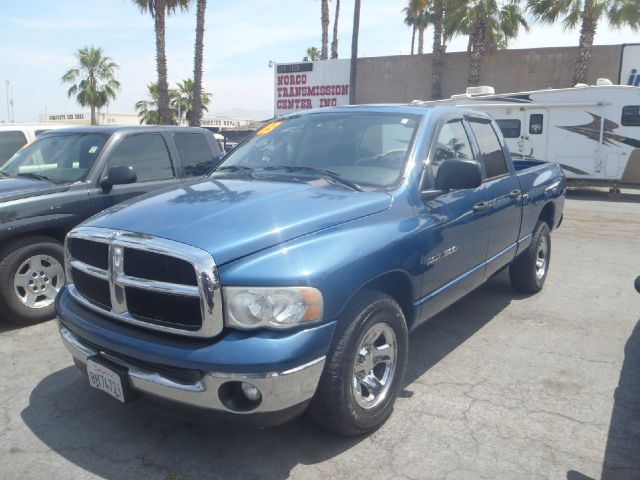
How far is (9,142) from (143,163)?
11.0 feet

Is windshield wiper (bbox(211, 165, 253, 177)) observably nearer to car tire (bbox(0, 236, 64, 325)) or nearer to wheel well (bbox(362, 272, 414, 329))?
wheel well (bbox(362, 272, 414, 329))

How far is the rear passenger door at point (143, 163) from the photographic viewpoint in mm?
5687

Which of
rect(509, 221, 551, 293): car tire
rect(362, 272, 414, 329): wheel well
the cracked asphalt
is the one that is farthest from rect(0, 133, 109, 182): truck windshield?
rect(509, 221, 551, 293): car tire

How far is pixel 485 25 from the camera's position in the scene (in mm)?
21609

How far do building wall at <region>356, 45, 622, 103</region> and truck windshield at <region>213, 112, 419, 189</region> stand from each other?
63.8ft

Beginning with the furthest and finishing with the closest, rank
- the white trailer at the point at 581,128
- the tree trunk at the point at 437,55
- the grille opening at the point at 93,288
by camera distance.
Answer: the tree trunk at the point at 437,55
the white trailer at the point at 581,128
the grille opening at the point at 93,288

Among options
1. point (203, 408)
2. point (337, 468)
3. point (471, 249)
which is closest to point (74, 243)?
point (203, 408)

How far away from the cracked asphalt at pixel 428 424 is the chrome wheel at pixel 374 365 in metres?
0.25

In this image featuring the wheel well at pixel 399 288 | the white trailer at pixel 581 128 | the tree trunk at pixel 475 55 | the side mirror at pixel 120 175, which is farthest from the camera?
the tree trunk at pixel 475 55

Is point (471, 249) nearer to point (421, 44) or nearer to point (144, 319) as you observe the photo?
point (144, 319)

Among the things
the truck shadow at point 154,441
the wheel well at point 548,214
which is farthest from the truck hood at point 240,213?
the wheel well at point 548,214

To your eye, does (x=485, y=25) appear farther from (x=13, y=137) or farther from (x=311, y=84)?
(x=13, y=137)

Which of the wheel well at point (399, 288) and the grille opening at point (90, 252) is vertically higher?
the grille opening at point (90, 252)

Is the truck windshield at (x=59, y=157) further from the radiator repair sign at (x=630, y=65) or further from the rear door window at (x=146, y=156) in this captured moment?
the radiator repair sign at (x=630, y=65)
